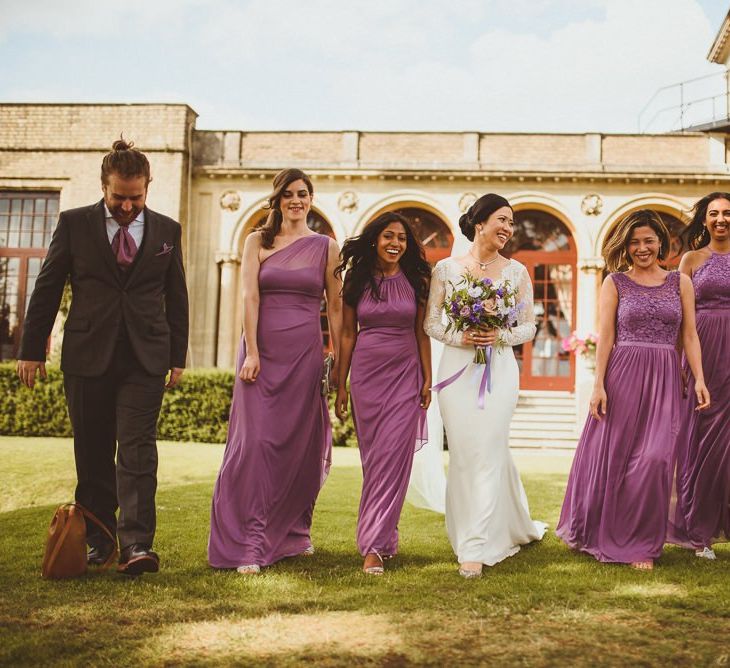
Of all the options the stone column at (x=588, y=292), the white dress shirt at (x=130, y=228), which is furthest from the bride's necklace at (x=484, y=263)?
the stone column at (x=588, y=292)

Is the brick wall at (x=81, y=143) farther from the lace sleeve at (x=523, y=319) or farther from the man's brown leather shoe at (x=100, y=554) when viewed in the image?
the man's brown leather shoe at (x=100, y=554)

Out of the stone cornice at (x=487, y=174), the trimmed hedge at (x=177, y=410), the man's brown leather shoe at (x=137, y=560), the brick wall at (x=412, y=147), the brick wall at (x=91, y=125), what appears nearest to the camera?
the man's brown leather shoe at (x=137, y=560)

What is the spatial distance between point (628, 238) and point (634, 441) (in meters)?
1.27

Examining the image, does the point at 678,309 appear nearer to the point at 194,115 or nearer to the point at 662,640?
the point at 662,640

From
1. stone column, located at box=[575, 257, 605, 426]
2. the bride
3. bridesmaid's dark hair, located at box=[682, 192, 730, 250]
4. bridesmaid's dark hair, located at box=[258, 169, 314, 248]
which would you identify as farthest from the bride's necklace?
stone column, located at box=[575, 257, 605, 426]

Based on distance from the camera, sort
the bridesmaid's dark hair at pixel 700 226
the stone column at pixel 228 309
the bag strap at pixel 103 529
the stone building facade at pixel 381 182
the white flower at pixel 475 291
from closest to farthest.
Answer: the bag strap at pixel 103 529 < the white flower at pixel 475 291 < the bridesmaid's dark hair at pixel 700 226 < the stone building facade at pixel 381 182 < the stone column at pixel 228 309

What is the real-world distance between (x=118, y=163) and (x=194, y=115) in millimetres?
15508

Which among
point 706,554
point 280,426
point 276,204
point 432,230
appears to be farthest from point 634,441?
point 432,230

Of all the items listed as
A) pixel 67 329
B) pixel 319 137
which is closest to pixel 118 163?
pixel 67 329

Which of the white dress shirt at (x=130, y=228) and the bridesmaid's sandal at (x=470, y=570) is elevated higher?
the white dress shirt at (x=130, y=228)

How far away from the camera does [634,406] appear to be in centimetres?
460

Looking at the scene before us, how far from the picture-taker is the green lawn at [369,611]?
2.73 m

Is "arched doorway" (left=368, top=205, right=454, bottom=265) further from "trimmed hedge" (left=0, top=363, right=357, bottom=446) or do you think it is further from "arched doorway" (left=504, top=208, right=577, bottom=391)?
"trimmed hedge" (left=0, top=363, right=357, bottom=446)

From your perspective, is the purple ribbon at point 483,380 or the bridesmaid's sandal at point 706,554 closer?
the purple ribbon at point 483,380
